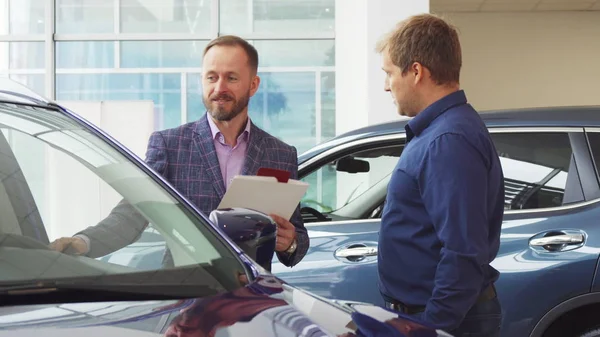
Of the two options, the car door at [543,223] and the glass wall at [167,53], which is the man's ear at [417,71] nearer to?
the car door at [543,223]

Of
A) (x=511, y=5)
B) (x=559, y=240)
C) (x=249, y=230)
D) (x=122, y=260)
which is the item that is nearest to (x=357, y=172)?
(x=559, y=240)

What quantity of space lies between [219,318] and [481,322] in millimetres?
Answer: 1023

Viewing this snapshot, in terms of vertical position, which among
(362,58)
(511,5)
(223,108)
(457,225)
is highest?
(511,5)

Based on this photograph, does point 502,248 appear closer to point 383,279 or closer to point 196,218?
point 383,279

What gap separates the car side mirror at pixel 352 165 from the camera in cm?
404

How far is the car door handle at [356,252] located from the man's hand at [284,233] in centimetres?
108

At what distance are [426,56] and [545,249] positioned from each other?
1523 millimetres

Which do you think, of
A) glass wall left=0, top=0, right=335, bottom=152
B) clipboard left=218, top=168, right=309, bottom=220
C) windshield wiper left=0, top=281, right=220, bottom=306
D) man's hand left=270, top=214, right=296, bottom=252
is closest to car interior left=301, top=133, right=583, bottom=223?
man's hand left=270, top=214, right=296, bottom=252

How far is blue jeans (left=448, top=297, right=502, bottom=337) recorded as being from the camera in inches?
94.5

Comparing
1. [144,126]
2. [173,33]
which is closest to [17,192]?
[144,126]

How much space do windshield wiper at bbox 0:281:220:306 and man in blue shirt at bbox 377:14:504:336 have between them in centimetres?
71

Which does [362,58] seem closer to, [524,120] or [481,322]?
[524,120]

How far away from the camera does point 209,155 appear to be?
282 centimetres

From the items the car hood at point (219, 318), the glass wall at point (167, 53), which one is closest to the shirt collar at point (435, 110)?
the car hood at point (219, 318)
